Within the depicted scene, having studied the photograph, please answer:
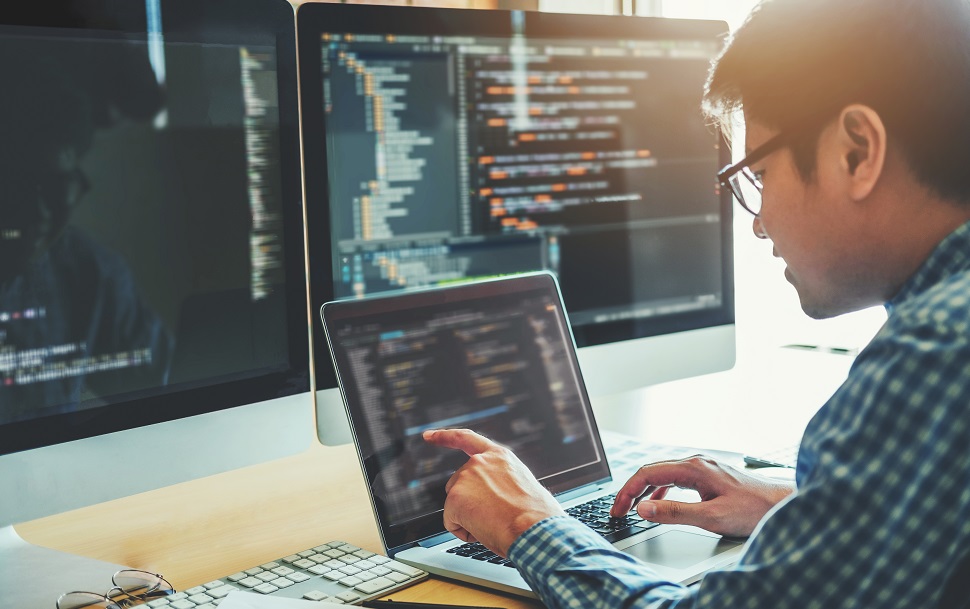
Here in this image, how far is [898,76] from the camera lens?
756 millimetres

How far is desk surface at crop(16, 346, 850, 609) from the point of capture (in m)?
0.98

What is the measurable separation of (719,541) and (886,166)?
40 cm

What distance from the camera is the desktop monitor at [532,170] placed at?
3.63 feet

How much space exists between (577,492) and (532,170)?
42 cm

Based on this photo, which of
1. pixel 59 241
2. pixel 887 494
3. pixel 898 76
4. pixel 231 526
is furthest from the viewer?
pixel 231 526

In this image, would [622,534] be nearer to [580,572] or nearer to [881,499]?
[580,572]

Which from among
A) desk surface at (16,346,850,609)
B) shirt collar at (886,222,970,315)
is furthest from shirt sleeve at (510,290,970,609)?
desk surface at (16,346,850,609)

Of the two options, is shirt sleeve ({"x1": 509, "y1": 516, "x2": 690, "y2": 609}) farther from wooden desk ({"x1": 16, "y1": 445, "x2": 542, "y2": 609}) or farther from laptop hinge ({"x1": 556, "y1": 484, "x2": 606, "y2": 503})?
laptop hinge ({"x1": 556, "y1": 484, "x2": 606, "y2": 503})

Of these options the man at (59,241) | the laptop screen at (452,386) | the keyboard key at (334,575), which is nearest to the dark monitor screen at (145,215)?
the man at (59,241)

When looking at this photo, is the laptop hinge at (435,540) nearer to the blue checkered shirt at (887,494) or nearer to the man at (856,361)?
the man at (856,361)

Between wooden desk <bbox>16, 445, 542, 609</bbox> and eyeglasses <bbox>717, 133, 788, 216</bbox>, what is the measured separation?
1.39 feet

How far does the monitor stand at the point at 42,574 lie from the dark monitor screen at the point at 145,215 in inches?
5.6

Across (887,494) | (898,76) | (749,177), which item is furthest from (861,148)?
(887,494)

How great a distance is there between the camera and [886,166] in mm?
756
